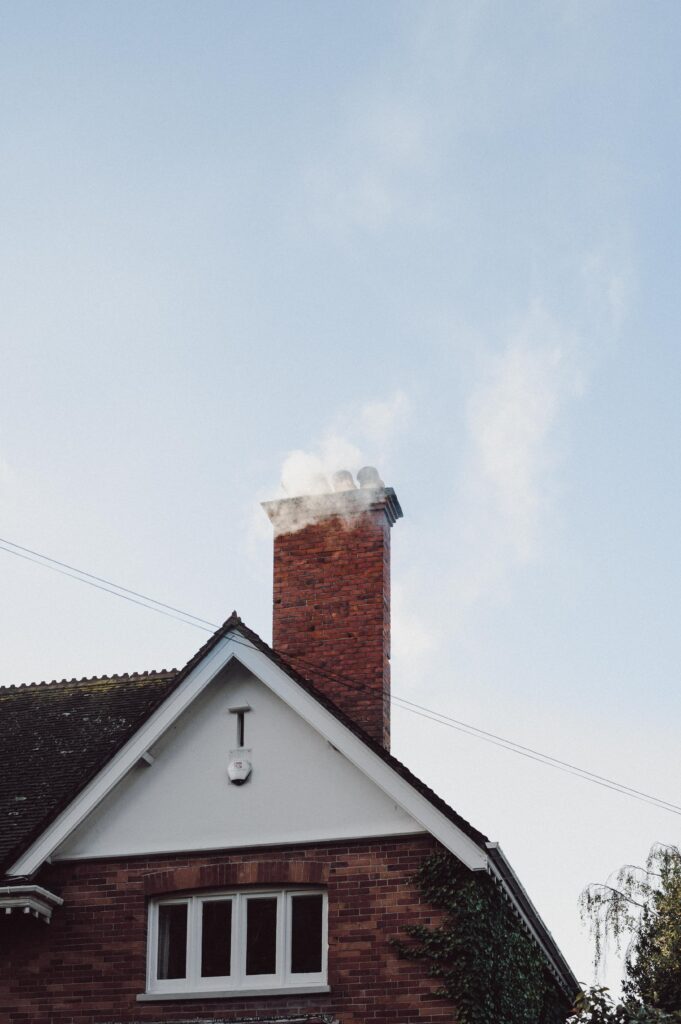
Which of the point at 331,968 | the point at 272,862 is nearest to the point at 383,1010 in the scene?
the point at 331,968

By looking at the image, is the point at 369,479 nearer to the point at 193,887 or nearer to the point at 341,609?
the point at 341,609

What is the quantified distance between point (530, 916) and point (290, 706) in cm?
365

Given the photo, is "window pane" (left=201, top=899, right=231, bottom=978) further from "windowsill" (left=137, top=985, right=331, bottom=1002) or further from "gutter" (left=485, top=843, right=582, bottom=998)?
"gutter" (left=485, top=843, right=582, bottom=998)

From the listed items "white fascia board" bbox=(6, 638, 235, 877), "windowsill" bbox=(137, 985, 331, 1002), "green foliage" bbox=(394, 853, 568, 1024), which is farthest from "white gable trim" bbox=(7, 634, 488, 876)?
"windowsill" bbox=(137, 985, 331, 1002)

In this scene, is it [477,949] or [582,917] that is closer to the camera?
[477,949]

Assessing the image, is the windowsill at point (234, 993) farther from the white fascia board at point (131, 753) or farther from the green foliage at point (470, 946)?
the white fascia board at point (131, 753)

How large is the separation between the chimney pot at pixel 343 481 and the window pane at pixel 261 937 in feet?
19.6

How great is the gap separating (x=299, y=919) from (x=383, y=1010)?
1.38 metres

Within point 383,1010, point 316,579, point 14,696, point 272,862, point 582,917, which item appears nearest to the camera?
point 383,1010

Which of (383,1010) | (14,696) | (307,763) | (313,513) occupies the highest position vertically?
(313,513)

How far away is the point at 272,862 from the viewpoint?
14469 millimetres

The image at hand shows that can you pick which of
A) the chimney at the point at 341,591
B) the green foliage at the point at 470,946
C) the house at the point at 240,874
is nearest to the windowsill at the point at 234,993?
the house at the point at 240,874

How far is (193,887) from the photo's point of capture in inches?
575

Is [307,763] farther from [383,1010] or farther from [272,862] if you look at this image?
[383,1010]
